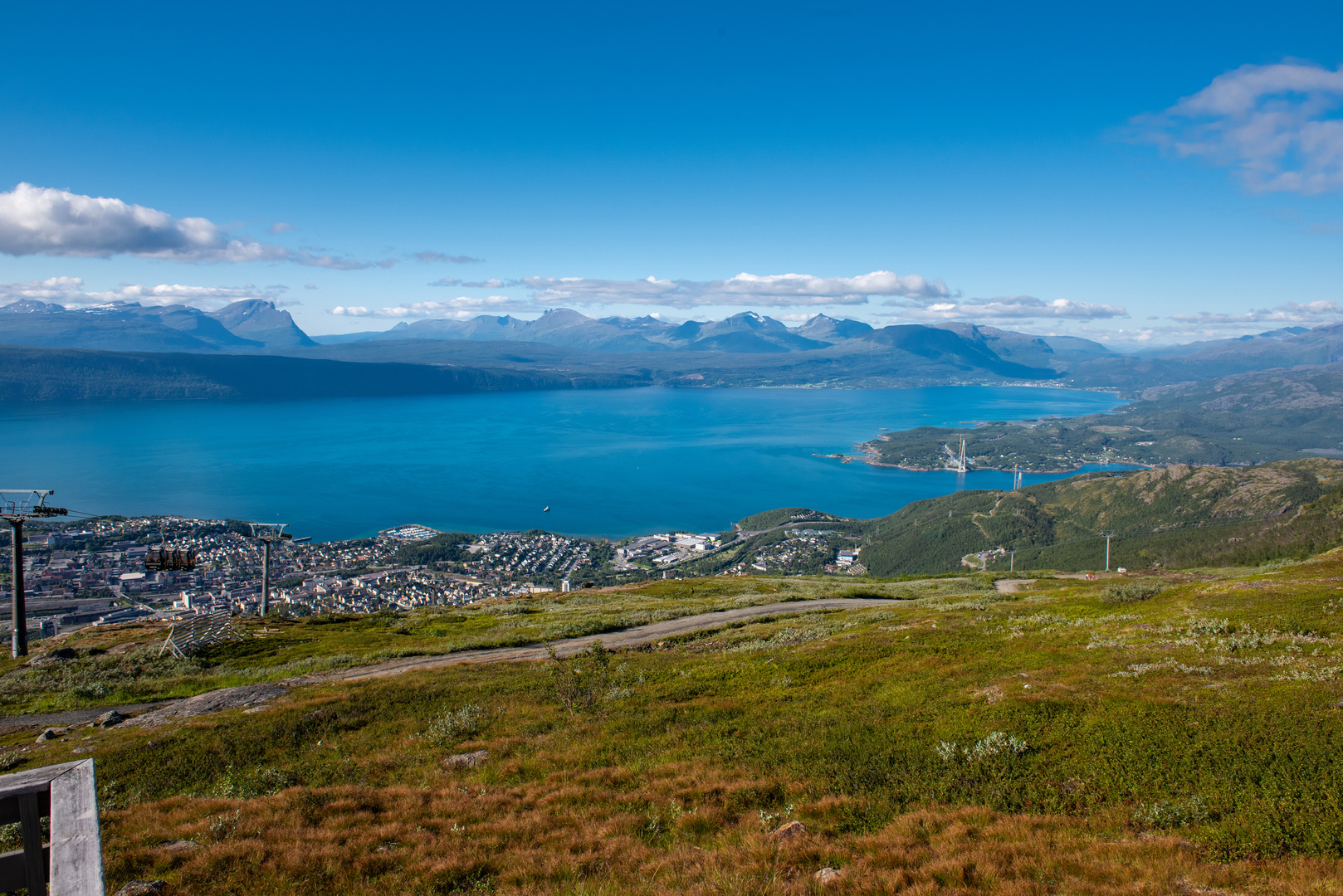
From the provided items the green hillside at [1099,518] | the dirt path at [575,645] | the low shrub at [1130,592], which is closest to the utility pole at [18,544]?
the dirt path at [575,645]

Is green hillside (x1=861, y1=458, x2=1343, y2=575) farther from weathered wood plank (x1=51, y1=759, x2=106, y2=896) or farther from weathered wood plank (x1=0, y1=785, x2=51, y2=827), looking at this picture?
weathered wood plank (x1=0, y1=785, x2=51, y2=827)

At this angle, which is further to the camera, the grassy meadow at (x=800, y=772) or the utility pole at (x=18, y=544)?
the utility pole at (x=18, y=544)

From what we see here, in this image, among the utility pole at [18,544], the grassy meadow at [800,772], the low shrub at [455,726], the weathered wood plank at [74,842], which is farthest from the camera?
the utility pole at [18,544]

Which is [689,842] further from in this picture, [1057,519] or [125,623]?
[1057,519]

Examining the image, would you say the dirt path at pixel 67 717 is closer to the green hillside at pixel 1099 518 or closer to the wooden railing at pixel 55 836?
the wooden railing at pixel 55 836

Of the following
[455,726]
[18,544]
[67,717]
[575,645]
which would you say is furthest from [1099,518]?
[18,544]

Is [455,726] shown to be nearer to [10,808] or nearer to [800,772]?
[800,772]
